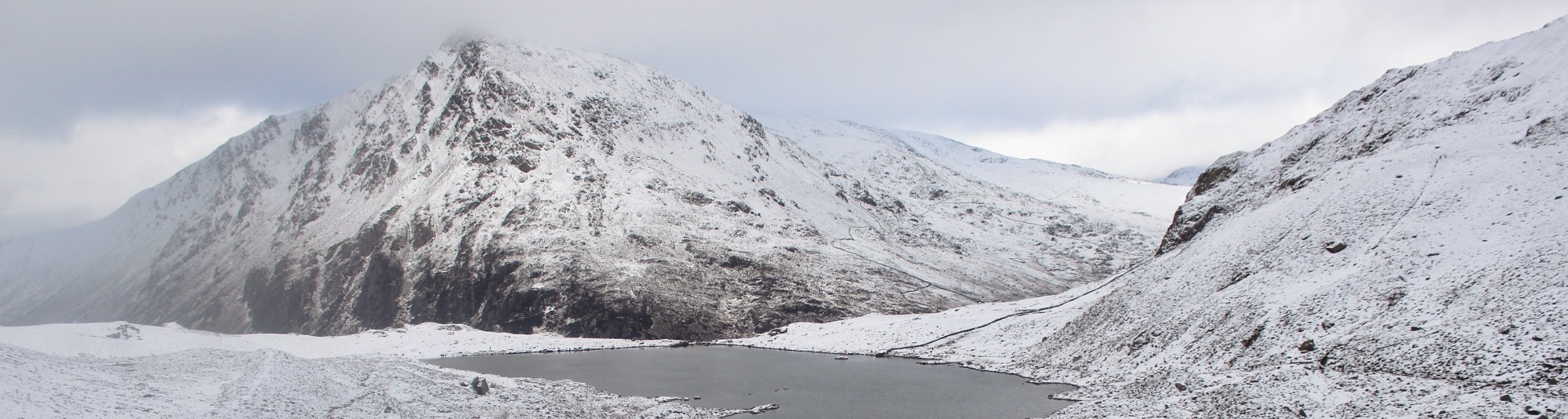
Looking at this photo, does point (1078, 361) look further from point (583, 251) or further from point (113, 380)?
point (583, 251)

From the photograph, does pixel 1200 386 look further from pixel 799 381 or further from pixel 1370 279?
pixel 799 381

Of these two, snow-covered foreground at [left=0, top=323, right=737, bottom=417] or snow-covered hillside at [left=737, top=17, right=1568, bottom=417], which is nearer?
snow-covered hillside at [left=737, top=17, right=1568, bottom=417]

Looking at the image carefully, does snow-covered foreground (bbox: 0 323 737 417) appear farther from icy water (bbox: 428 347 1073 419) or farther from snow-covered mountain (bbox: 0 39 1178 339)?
snow-covered mountain (bbox: 0 39 1178 339)

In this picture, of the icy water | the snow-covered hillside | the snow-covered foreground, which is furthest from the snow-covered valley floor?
the snow-covered foreground

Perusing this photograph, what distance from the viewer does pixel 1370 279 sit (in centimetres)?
3256

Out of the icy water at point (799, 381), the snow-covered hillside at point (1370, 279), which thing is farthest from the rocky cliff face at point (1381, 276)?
the icy water at point (799, 381)

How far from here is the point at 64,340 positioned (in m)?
42.1

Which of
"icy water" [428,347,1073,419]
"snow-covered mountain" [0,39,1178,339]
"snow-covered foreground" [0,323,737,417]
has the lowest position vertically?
"icy water" [428,347,1073,419]

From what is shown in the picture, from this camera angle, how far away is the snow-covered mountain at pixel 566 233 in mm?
107625

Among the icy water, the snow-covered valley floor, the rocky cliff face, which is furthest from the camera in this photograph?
the icy water

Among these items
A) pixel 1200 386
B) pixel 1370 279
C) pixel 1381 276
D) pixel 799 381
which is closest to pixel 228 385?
pixel 799 381

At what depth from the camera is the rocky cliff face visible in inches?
1022

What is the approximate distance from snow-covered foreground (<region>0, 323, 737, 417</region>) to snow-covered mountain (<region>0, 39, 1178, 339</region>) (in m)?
49.9

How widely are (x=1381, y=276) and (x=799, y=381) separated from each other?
33.6 meters
